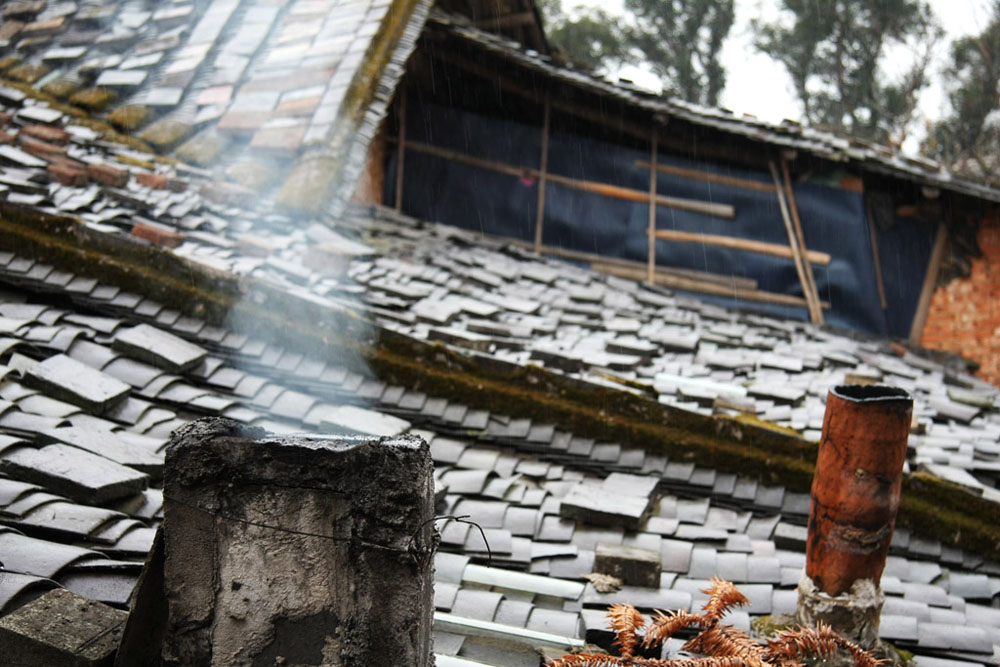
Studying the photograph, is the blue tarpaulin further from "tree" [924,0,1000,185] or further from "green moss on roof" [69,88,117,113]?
"tree" [924,0,1000,185]

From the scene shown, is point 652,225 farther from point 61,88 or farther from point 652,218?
point 61,88

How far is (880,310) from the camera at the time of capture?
10.5m

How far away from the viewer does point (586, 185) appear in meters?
10.4

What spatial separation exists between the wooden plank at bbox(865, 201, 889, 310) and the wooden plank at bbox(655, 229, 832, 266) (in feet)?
2.10

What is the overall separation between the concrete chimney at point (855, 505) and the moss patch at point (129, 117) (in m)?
6.54

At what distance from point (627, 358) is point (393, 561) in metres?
3.84

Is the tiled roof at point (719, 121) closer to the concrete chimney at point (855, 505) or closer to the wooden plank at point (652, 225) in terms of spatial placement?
the wooden plank at point (652, 225)

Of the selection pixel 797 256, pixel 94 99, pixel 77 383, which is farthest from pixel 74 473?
pixel 797 256

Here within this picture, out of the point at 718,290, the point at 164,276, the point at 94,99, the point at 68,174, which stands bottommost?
the point at 164,276

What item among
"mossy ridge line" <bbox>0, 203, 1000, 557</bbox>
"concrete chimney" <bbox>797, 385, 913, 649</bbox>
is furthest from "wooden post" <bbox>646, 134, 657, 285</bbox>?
"concrete chimney" <bbox>797, 385, 913, 649</bbox>

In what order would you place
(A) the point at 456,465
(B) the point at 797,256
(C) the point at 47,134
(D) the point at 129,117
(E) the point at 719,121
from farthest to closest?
1. (B) the point at 797,256
2. (E) the point at 719,121
3. (D) the point at 129,117
4. (C) the point at 47,134
5. (A) the point at 456,465

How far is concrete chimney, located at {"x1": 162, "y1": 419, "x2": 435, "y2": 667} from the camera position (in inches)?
89.5

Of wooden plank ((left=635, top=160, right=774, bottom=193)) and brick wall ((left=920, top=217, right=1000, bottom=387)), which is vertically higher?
wooden plank ((left=635, top=160, right=774, bottom=193))

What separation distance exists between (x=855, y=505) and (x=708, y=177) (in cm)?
758
